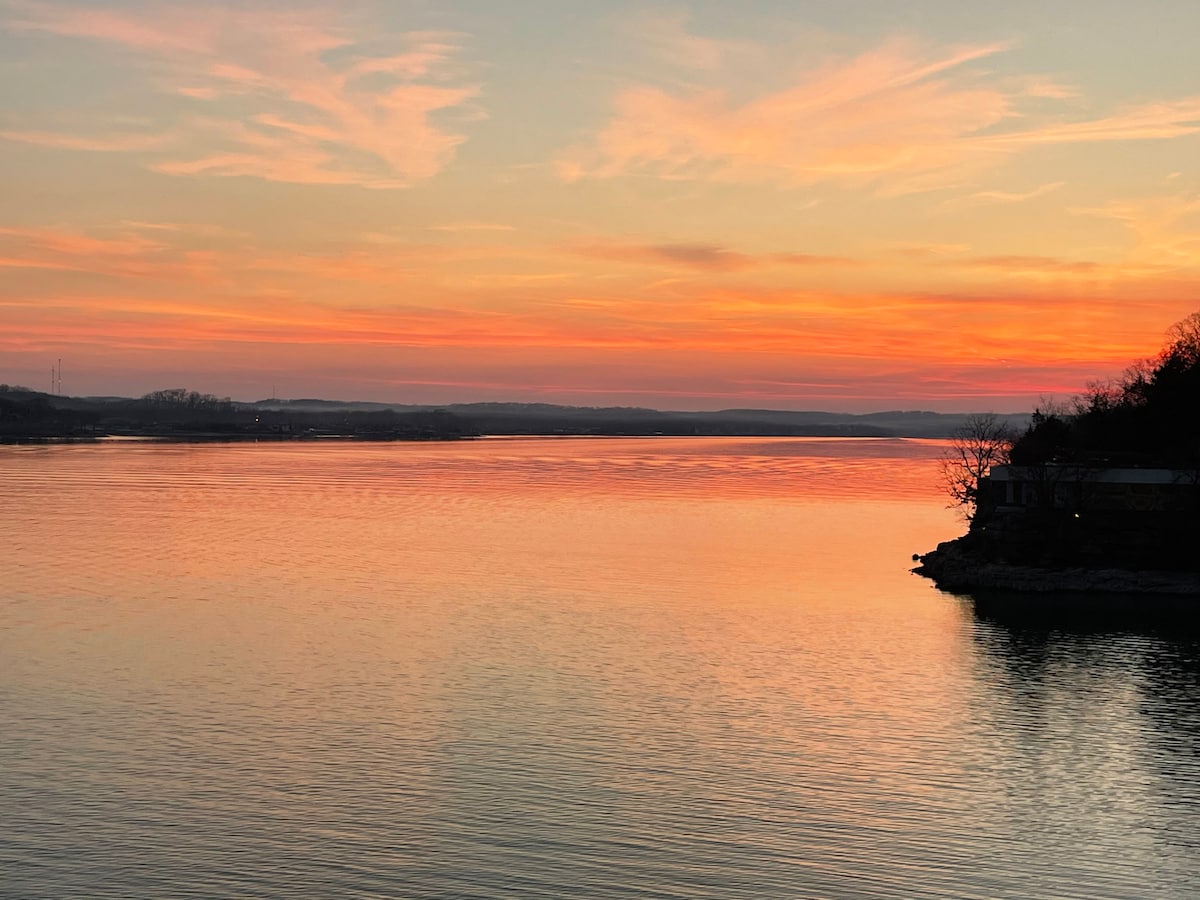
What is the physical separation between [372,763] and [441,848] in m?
4.93

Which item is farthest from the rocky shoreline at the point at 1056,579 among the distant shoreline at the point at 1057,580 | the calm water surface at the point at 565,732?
the calm water surface at the point at 565,732

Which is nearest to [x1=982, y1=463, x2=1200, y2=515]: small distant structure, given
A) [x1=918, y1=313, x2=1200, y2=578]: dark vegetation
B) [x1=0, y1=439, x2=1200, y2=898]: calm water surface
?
[x1=918, y1=313, x2=1200, y2=578]: dark vegetation

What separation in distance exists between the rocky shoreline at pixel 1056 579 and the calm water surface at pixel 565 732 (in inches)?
71.4

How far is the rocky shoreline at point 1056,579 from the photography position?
4975 cm

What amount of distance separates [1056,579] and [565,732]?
30.3 meters

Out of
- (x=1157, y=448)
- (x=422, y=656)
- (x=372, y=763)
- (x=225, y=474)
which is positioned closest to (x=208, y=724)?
(x=372, y=763)

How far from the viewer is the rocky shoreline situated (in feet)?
163

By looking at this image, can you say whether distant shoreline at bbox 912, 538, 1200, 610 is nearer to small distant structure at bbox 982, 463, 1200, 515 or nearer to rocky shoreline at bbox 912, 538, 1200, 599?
rocky shoreline at bbox 912, 538, 1200, 599

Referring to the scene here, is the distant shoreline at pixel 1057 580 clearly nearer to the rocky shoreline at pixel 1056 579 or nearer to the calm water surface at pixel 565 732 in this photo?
the rocky shoreline at pixel 1056 579

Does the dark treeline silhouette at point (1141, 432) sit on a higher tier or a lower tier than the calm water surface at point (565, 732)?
higher

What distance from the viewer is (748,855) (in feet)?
66.6

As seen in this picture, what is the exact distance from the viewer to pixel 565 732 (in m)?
27.3

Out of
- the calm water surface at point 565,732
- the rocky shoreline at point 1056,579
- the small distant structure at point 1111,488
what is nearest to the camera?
the calm water surface at point 565,732

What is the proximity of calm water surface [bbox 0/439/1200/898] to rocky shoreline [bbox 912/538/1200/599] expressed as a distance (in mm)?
1814
